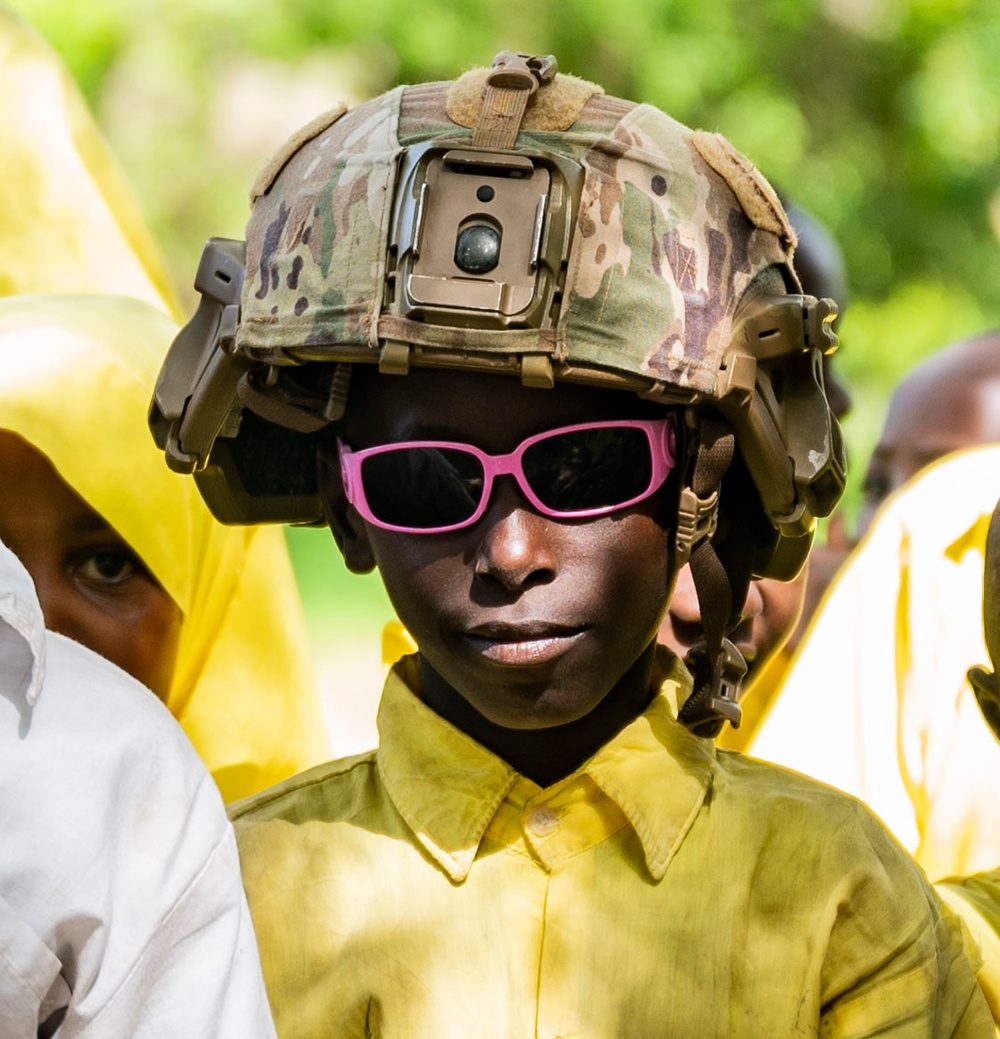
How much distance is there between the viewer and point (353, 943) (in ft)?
8.43

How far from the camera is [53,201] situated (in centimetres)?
402

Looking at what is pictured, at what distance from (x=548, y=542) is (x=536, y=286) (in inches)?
13.3

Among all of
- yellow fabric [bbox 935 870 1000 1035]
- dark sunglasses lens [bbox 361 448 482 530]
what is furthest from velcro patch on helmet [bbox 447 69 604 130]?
yellow fabric [bbox 935 870 1000 1035]

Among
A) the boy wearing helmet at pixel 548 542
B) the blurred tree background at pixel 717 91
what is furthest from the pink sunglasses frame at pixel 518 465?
the blurred tree background at pixel 717 91

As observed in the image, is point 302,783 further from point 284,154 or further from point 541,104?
point 541,104

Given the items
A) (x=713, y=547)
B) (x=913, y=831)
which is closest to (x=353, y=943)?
(x=713, y=547)

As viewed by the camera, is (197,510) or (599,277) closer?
(599,277)

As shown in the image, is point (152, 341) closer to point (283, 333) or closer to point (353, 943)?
point (283, 333)

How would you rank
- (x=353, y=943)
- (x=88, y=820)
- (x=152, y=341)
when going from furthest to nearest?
(x=152, y=341)
(x=353, y=943)
(x=88, y=820)

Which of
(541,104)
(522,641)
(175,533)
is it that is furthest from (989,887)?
(175,533)

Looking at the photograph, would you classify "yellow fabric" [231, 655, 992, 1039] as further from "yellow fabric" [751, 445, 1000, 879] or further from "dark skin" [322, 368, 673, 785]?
"yellow fabric" [751, 445, 1000, 879]

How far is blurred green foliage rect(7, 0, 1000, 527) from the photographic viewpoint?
12.5 m

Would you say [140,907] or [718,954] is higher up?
[140,907]

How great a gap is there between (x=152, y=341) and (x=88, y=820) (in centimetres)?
190
